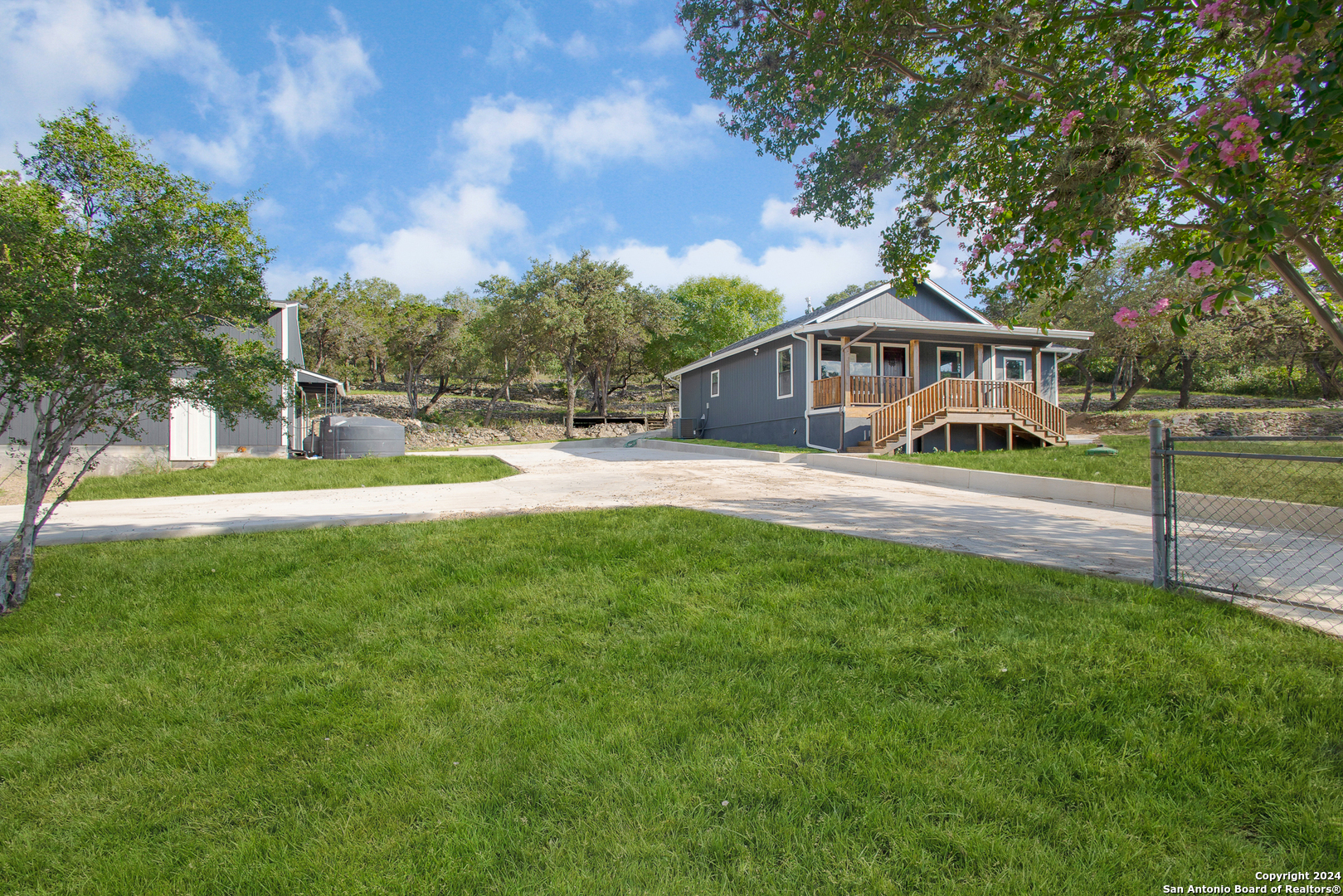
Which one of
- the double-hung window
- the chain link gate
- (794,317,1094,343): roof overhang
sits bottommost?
the chain link gate

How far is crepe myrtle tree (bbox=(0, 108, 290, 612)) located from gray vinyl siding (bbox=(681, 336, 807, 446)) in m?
14.6

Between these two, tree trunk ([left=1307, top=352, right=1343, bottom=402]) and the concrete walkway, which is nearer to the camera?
the concrete walkway

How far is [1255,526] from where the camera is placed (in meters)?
6.43

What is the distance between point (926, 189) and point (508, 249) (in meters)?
32.1

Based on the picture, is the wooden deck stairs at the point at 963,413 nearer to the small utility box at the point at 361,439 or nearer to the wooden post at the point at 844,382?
the wooden post at the point at 844,382

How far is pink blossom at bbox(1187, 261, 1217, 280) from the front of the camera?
363 cm

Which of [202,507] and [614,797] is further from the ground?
[202,507]

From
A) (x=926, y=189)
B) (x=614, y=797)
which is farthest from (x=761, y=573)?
(x=926, y=189)

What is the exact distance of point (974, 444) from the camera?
16906 millimetres

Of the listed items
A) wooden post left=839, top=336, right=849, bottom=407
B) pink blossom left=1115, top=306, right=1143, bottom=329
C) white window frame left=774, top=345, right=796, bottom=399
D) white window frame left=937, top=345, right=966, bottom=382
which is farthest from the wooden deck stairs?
pink blossom left=1115, top=306, right=1143, bottom=329

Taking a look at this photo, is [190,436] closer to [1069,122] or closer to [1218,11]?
[1069,122]

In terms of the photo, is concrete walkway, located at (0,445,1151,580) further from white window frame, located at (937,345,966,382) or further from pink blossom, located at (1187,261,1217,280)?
white window frame, located at (937,345,966,382)

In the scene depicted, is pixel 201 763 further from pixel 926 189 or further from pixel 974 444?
pixel 974 444

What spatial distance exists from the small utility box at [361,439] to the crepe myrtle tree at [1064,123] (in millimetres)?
12711
